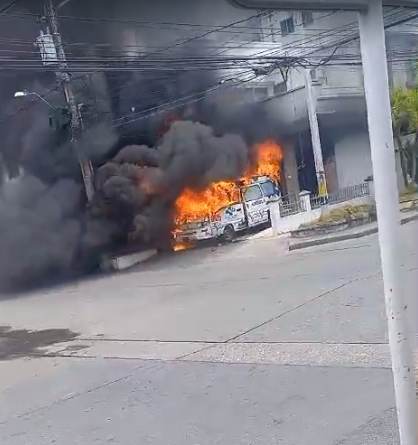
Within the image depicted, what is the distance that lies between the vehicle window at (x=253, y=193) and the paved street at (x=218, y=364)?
17.3 ft

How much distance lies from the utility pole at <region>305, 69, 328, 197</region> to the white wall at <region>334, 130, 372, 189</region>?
401mm

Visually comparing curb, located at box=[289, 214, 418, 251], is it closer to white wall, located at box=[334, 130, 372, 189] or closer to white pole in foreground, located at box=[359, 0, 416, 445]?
white wall, located at box=[334, 130, 372, 189]

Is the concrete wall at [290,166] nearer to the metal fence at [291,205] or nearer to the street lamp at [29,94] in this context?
the metal fence at [291,205]

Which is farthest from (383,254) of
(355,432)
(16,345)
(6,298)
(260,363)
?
(6,298)

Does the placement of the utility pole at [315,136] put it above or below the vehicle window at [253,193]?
above

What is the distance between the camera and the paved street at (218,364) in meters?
3.73

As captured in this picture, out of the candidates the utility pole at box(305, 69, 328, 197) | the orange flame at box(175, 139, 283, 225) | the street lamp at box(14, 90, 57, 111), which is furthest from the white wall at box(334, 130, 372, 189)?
the street lamp at box(14, 90, 57, 111)

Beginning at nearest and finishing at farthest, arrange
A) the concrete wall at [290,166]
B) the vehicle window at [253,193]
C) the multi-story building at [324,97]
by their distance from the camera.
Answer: the multi-story building at [324,97], the concrete wall at [290,166], the vehicle window at [253,193]

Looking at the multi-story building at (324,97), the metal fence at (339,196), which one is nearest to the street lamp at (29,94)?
the multi-story building at (324,97)

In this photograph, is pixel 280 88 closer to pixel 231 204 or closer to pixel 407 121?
pixel 231 204

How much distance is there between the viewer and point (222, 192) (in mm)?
16438

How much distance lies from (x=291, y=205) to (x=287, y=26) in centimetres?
457

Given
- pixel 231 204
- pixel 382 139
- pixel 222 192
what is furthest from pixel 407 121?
pixel 382 139

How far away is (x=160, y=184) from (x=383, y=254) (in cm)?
1539
